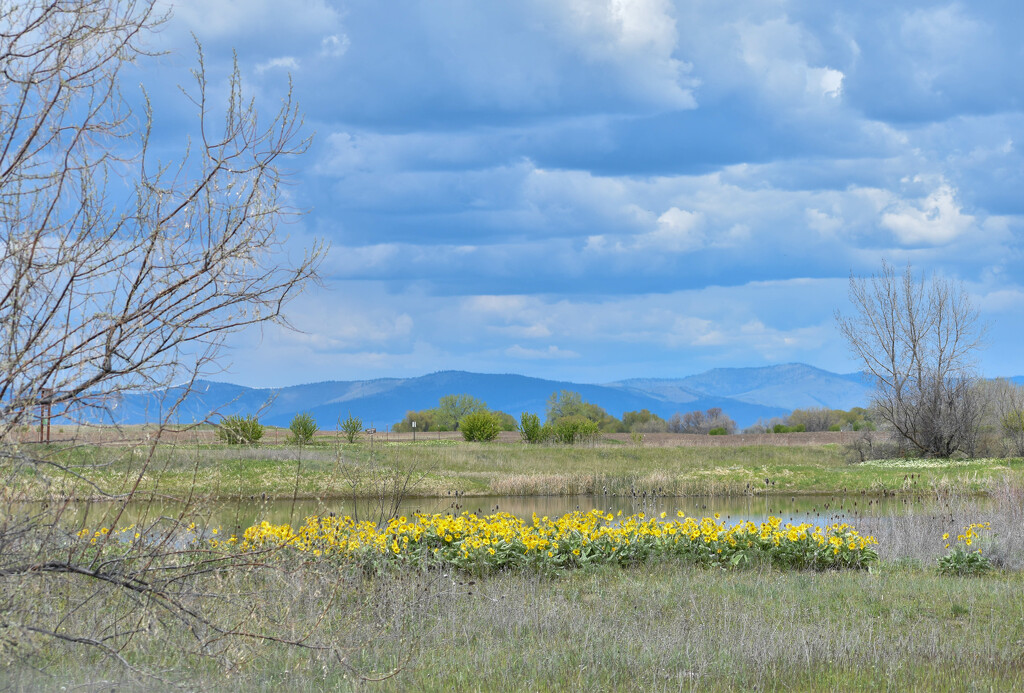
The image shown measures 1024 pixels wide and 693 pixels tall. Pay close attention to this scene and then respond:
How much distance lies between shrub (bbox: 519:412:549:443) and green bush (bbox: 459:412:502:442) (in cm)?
289

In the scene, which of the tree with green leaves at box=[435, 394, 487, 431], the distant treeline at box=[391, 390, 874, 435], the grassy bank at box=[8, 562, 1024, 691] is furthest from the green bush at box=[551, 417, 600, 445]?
the grassy bank at box=[8, 562, 1024, 691]

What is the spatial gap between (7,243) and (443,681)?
11.8 ft

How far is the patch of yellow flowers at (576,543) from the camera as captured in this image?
29.9ft

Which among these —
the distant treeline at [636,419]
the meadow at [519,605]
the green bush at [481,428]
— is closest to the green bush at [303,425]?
the green bush at [481,428]

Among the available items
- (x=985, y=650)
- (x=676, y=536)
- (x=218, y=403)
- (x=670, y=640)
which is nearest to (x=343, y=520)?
(x=676, y=536)

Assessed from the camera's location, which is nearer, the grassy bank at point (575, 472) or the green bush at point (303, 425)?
the grassy bank at point (575, 472)

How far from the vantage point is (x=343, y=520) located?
9414 mm

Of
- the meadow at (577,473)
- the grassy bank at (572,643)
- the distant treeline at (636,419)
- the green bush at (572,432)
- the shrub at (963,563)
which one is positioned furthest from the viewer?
the distant treeline at (636,419)

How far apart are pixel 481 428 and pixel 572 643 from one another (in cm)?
3618

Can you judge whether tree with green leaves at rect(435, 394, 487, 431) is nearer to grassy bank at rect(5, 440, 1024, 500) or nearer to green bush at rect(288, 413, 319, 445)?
green bush at rect(288, 413, 319, 445)

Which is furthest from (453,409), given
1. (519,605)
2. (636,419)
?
(519,605)

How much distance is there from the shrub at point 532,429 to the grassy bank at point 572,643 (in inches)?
1211

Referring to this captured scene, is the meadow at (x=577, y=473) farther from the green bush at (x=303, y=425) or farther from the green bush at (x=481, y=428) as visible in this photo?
the green bush at (x=481, y=428)

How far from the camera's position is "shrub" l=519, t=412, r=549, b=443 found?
3888cm
